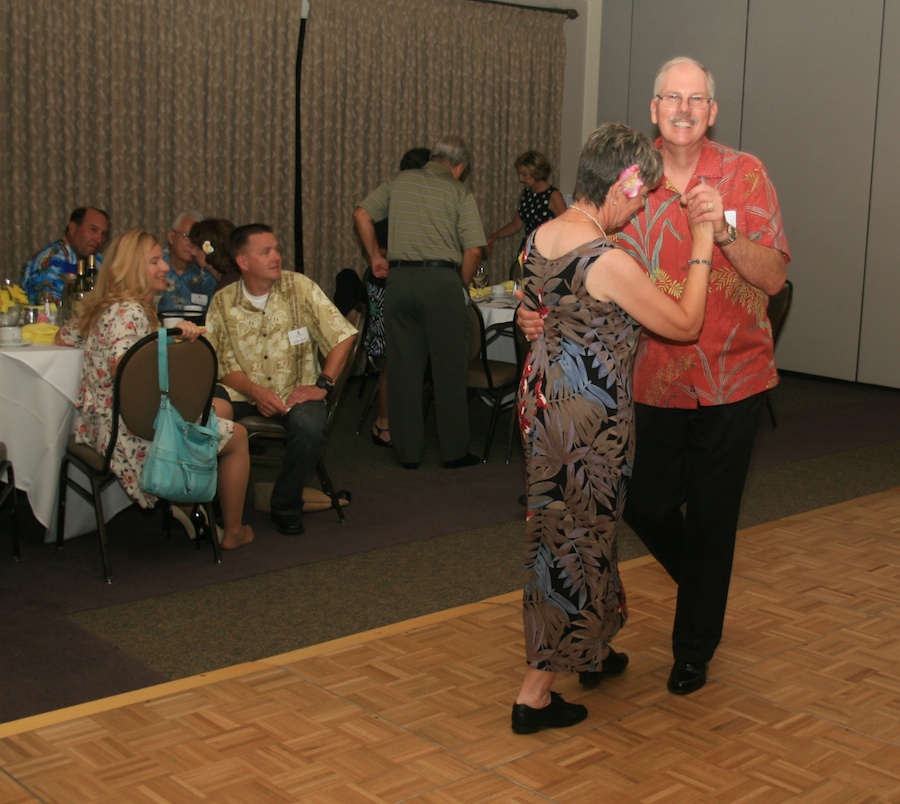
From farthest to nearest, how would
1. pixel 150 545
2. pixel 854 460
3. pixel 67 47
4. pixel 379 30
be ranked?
pixel 379 30 < pixel 67 47 < pixel 854 460 < pixel 150 545

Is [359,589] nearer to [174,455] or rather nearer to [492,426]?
[174,455]

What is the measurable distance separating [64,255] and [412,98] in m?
4.30

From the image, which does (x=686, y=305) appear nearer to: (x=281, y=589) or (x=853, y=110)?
(x=281, y=589)

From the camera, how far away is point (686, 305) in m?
2.65

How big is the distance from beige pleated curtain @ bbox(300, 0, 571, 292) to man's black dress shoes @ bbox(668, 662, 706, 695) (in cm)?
648

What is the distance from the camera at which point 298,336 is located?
4.73 m

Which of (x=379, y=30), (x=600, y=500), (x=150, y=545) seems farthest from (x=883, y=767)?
(x=379, y=30)

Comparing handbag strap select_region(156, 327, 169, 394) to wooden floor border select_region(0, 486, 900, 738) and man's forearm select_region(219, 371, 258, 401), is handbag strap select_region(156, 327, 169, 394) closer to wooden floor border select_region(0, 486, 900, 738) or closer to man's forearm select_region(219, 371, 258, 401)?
man's forearm select_region(219, 371, 258, 401)

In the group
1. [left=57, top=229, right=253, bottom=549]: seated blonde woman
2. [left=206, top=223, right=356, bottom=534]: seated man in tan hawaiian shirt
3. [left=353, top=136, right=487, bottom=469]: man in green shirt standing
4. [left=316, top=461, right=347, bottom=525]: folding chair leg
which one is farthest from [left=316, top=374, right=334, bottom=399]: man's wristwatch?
[left=353, top=136, right=487, bottom=469]: man in green shirt standing

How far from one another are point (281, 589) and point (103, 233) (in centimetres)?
309

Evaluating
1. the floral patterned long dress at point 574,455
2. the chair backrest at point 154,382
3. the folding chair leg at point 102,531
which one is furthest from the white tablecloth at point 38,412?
the floral patterned long dress at point 574,455

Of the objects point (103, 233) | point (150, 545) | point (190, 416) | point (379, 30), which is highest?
point (379, 30)

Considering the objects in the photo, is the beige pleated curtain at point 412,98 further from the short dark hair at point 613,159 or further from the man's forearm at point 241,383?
the short dark hair at point 613,159

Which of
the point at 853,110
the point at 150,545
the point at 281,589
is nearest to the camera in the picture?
the point at 281,589
